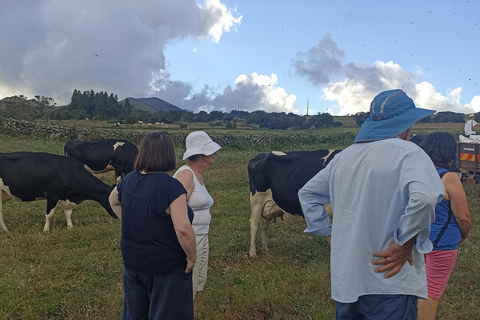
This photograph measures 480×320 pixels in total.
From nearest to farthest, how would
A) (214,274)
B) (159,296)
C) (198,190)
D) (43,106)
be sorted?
(159,296) < (198,190) < (214,274) < (43,106)

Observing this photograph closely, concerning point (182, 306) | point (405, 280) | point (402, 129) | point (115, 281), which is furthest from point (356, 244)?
point (115, 281)

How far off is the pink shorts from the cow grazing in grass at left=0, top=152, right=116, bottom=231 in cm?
620

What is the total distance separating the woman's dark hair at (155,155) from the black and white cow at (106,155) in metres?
10.6

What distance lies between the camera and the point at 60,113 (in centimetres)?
6038

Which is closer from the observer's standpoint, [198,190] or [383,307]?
[383,307]

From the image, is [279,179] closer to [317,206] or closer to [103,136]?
[317,206]

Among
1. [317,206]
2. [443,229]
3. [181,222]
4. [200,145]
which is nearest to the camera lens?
[317,206]

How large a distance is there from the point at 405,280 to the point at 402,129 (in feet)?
2.54

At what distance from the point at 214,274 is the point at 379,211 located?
386cm

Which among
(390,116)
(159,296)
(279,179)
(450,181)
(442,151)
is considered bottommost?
(159,296)

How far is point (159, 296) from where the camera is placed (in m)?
2.64

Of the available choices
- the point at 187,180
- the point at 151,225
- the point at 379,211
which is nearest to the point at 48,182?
the point at 187,180

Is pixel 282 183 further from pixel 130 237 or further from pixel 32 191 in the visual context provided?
pixel 32 191

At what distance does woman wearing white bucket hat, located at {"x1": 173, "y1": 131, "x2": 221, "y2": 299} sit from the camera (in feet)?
10.3
